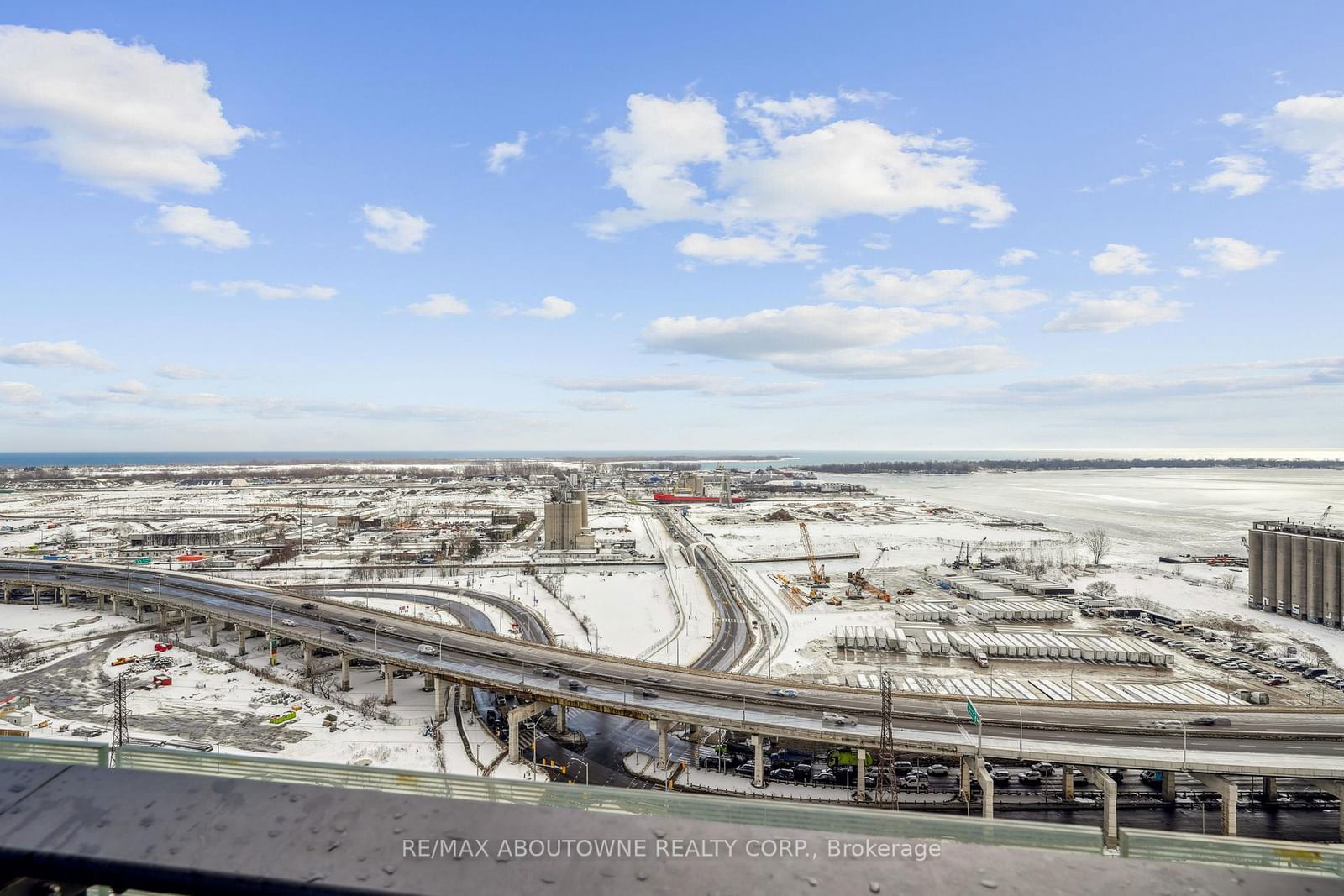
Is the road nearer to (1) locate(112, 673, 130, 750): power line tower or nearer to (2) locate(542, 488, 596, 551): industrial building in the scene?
(1) locate(112, 673, 130, 750): power line tower

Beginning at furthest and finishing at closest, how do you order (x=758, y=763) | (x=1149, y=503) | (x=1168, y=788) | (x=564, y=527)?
(x=1149, y=503), (x=564, y=527), (x=758, y=763), (x=1168, y=788)

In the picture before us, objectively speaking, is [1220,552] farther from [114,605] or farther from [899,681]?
[114,605]

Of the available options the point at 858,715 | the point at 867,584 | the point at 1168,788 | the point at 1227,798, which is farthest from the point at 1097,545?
the point at 858,715

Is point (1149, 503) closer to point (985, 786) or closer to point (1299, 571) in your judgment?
point (1299, 571)

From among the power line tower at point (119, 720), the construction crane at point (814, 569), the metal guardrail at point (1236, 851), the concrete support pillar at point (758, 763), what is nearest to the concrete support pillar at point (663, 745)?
the concrete support pillar at point (758, 763)

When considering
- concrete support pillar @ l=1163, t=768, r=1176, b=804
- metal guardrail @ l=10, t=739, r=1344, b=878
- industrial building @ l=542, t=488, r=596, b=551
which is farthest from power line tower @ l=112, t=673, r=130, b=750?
industrial building @ l=542, t=488, r=596, b=551

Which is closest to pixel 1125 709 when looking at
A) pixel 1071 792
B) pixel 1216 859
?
pixel 1071 792
